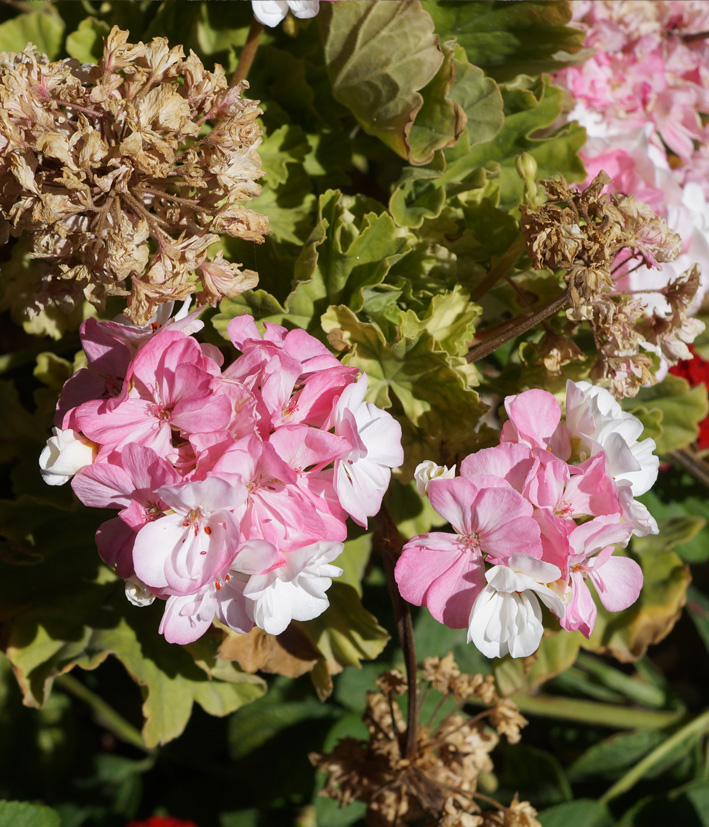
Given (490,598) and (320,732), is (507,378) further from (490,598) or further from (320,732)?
(320,732)

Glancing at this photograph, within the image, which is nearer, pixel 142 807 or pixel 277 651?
pixel 277 651

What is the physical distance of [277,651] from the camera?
919 mm

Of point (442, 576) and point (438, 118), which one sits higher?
point (438, 118)

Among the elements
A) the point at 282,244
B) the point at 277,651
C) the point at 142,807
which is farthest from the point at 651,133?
the point at 142,807

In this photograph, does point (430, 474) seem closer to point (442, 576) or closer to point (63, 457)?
point (442, 576)

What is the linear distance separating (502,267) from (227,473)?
38 centimetres

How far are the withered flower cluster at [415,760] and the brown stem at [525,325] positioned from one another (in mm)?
376

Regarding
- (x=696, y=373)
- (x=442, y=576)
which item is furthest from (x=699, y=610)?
(x=442, y=576)

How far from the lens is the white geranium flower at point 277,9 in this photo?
2.45 feet

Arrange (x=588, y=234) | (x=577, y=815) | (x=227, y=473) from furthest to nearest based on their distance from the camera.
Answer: (x=577, y=815), (x=588, y=234), (x=227, y=473)

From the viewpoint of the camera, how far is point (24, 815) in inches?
35.9

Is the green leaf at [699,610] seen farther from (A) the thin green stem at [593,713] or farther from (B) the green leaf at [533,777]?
(B) the green leaf at [533,777]

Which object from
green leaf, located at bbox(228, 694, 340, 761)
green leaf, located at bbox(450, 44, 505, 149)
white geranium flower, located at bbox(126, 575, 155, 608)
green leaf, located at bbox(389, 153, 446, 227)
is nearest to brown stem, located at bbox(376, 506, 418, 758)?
white geranium flower, located at bbox(126, 575, 155, 608)

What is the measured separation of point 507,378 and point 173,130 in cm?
48
